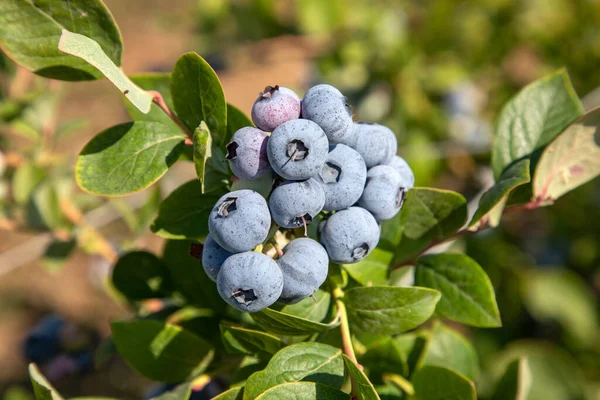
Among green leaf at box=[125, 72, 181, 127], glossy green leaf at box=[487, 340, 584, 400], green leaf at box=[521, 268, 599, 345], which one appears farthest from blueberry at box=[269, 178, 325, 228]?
green leaf at box=[521, 268, 599, 345]

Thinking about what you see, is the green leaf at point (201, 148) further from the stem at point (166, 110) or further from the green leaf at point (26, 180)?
the green leaf at point (26, 180)

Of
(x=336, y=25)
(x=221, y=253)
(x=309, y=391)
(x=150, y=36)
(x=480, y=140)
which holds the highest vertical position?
(x=150, y=36)

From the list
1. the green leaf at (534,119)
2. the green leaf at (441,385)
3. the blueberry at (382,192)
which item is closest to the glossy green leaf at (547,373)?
the green leaf at (441,385)

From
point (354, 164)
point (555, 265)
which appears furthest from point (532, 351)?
point (354, 164)

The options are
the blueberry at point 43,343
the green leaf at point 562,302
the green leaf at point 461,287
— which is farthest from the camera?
the green leaf at point 562,302

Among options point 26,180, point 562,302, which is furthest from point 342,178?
point 562,302

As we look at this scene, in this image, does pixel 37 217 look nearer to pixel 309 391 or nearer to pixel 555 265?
pixel 309 391

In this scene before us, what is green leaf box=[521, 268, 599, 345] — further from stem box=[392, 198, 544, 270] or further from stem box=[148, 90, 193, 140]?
stem box=[148, 90, 193, 140]

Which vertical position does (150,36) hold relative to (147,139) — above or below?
above
